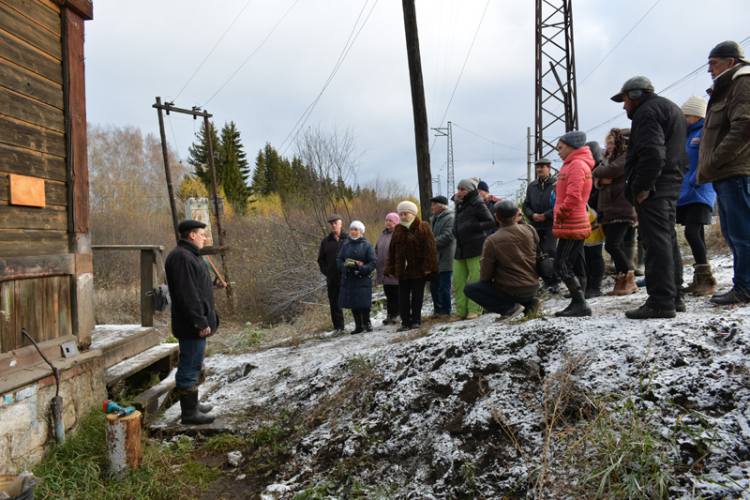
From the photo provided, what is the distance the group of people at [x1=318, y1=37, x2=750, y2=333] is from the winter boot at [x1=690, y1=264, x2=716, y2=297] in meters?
0.01

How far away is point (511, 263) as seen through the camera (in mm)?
4520

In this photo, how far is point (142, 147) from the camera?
36.6m

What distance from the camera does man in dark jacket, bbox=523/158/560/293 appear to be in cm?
589

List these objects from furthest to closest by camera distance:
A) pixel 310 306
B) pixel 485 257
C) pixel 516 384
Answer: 1. pixel 310 306
2. pixel 485 257
3. pixel 516 384

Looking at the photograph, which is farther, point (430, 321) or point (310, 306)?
point (310, 306)

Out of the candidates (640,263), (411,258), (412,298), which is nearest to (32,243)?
(411,258)

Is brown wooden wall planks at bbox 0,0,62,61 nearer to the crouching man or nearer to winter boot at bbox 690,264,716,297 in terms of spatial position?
the crouching man

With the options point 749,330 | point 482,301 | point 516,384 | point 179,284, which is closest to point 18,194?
point 179,284

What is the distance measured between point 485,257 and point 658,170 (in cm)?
181

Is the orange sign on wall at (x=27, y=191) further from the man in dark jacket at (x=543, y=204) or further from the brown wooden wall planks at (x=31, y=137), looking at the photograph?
the man in dark jacket at (x=543, y=204)

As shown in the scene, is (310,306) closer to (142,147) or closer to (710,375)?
(710,375)

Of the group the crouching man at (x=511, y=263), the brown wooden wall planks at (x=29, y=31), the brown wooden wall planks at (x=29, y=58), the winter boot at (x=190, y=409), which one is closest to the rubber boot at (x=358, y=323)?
the crouching man at (x=511, y=263)

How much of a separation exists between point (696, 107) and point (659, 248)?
2272 mm

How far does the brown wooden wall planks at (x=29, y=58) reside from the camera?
3.16 metres
